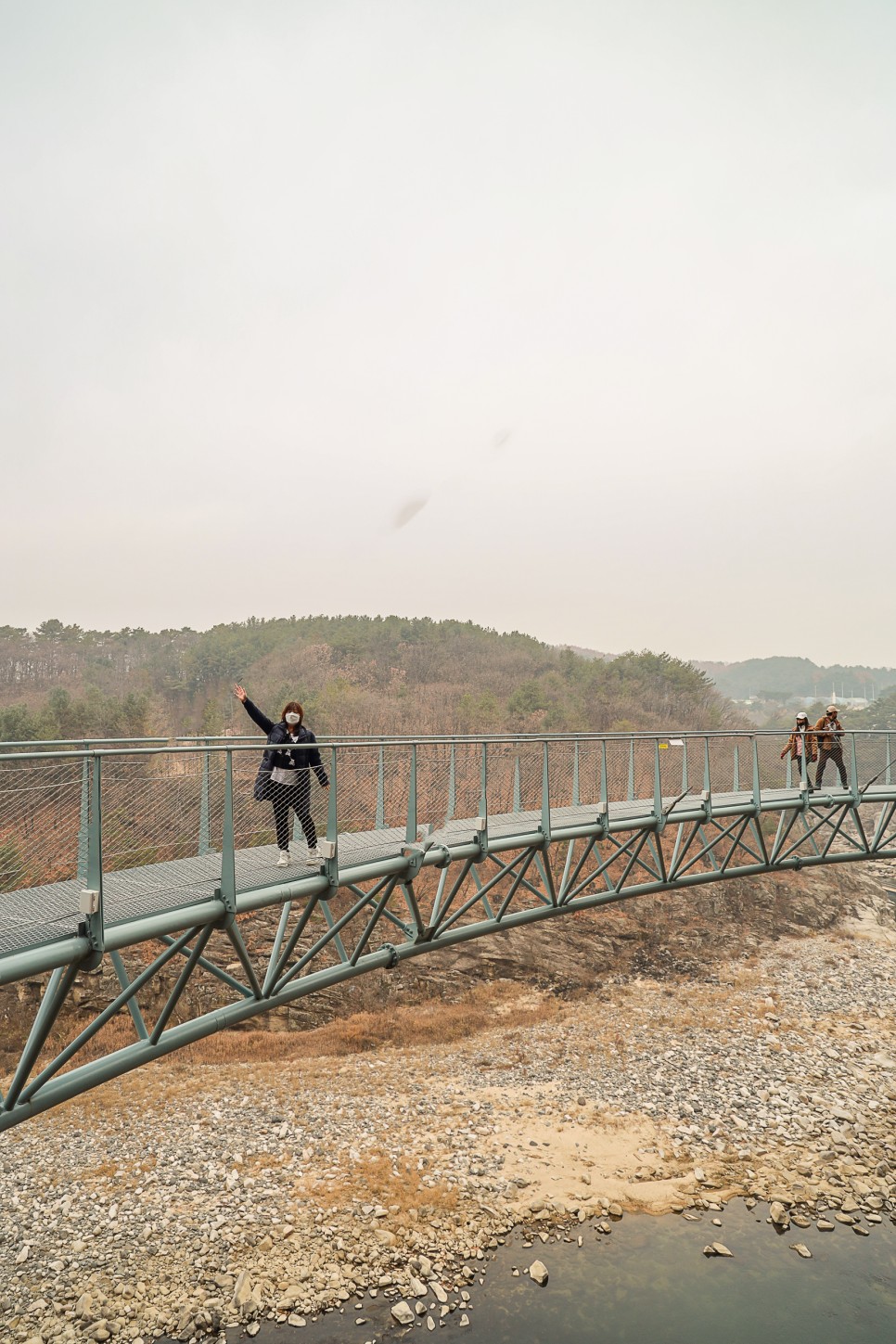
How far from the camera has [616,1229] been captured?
1314 cm

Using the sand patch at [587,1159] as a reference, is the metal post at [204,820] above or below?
above

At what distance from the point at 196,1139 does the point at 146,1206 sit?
7.06ft

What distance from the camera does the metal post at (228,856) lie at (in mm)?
7246

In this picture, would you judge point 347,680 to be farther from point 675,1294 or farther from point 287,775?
point 287,775

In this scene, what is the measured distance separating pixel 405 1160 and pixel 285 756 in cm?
1006

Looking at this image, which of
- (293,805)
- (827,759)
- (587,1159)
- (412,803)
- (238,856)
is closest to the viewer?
(293,805)

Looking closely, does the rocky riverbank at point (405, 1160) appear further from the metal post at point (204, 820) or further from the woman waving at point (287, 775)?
the woman waving at point (287, 775)

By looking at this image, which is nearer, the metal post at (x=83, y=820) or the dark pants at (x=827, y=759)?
the metal post at (x=83, y=820)

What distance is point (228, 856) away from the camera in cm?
743

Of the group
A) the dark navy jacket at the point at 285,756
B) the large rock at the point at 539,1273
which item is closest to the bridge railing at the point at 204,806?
the dark navy jacket at the point at 285,756

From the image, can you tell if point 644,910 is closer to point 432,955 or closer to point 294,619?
→ point 432,955

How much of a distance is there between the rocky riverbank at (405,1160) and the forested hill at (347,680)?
890 inches

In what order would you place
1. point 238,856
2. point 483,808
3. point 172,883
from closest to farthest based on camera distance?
point 172,883 → point 238,856 → point 483,808

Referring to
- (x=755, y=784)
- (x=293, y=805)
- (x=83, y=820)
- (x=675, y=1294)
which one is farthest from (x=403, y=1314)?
(x=755, y=784)
